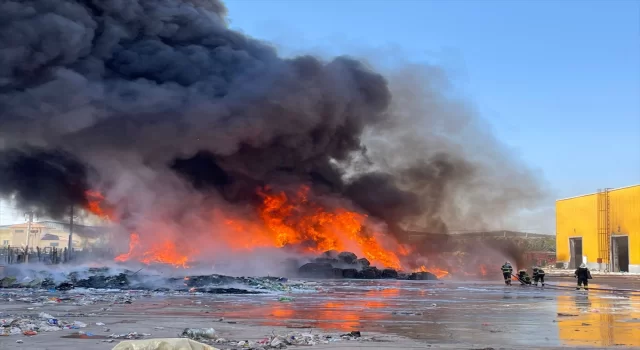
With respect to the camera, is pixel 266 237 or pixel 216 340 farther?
pixel 266 237

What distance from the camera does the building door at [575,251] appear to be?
234 feet

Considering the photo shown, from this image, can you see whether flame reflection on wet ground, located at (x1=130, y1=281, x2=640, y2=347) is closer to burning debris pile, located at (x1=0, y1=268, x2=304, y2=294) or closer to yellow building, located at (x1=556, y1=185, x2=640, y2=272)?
burning debris pile, located at (x1=0, y1=268, x2=304, y2=294)

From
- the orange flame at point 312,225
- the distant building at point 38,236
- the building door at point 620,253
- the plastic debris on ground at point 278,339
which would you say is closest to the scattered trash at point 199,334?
the plastic debris on ground at point 278,339

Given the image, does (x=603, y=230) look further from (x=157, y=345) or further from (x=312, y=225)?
(x=157, y=345)

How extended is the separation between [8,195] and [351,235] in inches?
939

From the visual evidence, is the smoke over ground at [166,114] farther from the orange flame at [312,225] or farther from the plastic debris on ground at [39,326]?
the plastic debris on ground at [39,326]

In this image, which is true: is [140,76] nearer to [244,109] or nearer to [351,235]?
[244,109]

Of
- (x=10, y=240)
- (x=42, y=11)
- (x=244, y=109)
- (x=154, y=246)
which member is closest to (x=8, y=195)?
(x=154, y=246)

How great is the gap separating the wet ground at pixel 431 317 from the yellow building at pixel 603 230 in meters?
39.4

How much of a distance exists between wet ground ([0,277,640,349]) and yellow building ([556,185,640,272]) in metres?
39.4

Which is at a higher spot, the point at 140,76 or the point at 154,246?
the point at 140,76

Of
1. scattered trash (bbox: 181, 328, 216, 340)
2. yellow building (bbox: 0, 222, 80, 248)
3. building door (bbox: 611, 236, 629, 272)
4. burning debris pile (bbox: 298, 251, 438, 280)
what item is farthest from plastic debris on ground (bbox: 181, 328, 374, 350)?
yellow building (bbox: 0, 222, 80, 248)

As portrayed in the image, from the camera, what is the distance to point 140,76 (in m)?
41.0

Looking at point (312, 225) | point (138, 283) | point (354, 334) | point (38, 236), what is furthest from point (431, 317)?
point (38, 236)
